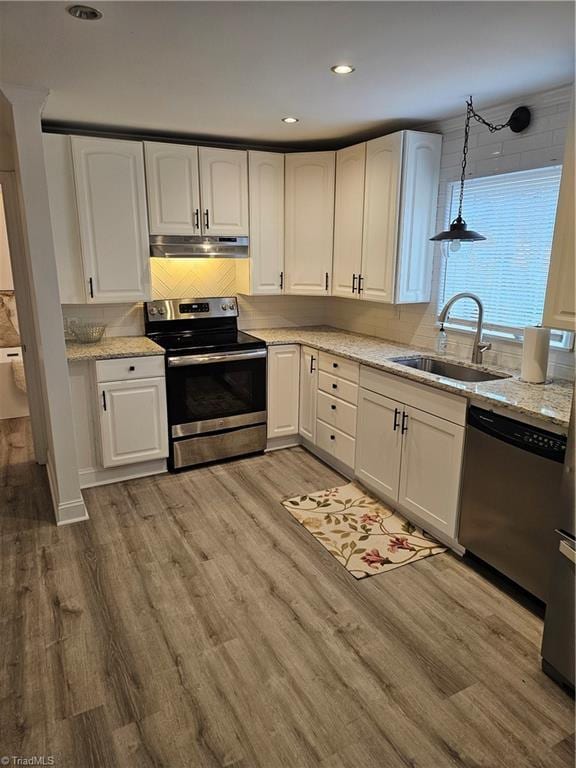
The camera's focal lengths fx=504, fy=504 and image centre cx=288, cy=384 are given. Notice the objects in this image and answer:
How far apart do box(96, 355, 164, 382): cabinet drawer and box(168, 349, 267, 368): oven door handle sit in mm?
94

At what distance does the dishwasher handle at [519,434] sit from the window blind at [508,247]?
2.72 ft

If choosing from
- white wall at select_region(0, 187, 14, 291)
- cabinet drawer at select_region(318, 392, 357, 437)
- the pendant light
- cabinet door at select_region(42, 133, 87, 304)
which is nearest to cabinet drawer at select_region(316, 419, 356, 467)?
cabinet drawer at select_region(318, 392, 357, 437)

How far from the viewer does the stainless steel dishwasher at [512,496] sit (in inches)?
84.5

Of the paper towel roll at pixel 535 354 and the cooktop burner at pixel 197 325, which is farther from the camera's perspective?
the cooktop burner at pixel 197 325

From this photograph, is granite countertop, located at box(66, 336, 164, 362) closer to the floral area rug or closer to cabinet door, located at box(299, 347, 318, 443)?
cabinet door, located at box(299, 347, 318, 443)

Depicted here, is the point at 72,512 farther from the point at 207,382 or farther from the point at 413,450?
the point at 413,450

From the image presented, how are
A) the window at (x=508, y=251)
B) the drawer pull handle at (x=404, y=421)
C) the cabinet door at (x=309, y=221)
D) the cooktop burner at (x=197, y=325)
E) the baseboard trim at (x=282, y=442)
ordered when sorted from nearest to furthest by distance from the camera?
the window at (x=508, y=251) → the drawer pull handle at (x=404, y=421) → the cooktop burner at (x=197, y=325) → the cabinet door at (x=309, y=221) → the baseboard trim at (x=282, y=442)

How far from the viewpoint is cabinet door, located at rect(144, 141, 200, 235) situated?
3.52 m

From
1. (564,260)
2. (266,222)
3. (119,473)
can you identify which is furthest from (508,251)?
(119,473)

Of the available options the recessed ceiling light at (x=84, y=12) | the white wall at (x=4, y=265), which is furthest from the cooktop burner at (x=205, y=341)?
the white wall at (x=4, y=265)

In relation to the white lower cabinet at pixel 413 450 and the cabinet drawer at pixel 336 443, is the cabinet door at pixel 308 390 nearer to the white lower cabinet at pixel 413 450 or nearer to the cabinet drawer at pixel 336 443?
the cabinet drawer at pixel 336 443

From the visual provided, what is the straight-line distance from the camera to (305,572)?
261cm

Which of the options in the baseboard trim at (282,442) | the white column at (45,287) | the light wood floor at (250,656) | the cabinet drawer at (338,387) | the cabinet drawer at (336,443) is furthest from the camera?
the baseboard trim at (282,442)

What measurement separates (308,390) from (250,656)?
87.0 inches
